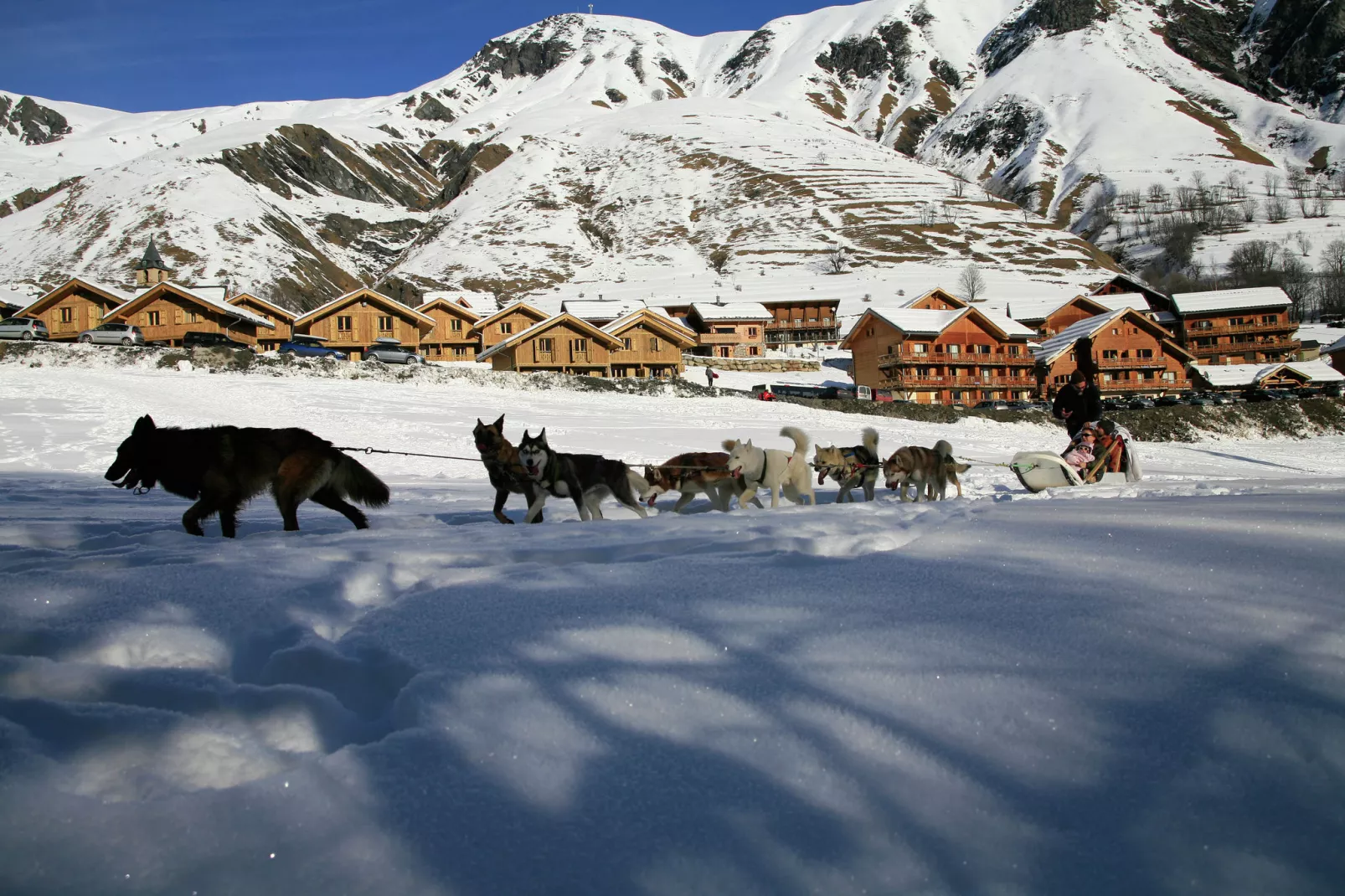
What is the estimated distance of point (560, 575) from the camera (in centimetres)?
344

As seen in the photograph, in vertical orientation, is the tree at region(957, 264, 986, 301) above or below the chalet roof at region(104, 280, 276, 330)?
above

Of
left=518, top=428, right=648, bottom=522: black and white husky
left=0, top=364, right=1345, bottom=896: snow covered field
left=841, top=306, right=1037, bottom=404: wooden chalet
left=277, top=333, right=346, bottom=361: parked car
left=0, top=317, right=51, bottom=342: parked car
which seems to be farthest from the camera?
left=841, top=306, right=1037, bottom=404: wooden chalet

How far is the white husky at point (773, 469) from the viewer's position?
8117 millimetres

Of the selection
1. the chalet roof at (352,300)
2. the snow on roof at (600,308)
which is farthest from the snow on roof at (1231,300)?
the chalet roof at (352,300)

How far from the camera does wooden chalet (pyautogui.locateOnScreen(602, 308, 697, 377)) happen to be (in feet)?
174

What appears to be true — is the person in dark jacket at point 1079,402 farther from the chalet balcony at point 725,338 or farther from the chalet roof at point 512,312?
the chalet balcony at point 725,338

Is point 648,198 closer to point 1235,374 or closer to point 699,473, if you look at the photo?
point 1235,374

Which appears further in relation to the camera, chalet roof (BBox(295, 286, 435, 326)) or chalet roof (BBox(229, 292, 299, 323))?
chalet roof (BBox(229, 292, 299, 323))

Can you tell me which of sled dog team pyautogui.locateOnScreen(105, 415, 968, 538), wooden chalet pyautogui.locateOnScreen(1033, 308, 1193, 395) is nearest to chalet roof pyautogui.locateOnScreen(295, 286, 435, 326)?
wooden chalet pyautogui.locateOnScreen(1033, 308, 1193, 395)

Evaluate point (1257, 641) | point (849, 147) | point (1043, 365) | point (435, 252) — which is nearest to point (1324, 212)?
point (849, 147)

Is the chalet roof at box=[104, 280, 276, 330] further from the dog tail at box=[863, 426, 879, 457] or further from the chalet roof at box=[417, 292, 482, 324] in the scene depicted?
the dog tail at box=[863, 426, 879, 457]

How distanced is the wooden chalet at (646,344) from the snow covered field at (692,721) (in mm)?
49709

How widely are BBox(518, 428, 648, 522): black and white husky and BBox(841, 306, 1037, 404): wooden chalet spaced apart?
47.5 metres

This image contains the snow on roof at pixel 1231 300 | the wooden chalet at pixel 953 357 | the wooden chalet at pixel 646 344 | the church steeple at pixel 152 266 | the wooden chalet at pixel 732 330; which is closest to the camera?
the wooden chalet at pixel 646 344
